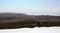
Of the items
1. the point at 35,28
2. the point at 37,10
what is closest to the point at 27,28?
the point at 35,28

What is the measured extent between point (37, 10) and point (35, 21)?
12 cm

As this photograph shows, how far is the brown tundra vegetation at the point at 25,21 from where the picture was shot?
93 centimetres

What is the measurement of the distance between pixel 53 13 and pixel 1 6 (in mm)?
572

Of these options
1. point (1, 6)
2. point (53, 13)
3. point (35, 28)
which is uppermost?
point (1, 6)

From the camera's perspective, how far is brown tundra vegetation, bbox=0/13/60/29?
93 cm

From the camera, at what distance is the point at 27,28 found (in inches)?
37.8

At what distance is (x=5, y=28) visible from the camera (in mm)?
911

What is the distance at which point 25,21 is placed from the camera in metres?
0.96

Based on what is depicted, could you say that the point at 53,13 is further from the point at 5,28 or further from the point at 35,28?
the point at 5,28

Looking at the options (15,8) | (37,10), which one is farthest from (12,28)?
(37,10)

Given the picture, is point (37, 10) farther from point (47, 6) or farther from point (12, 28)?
point (12, 28)

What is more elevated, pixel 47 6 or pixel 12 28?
pixel 47 6

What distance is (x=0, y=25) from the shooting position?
0.90 meters

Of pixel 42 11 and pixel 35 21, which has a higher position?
pixel 42 11
